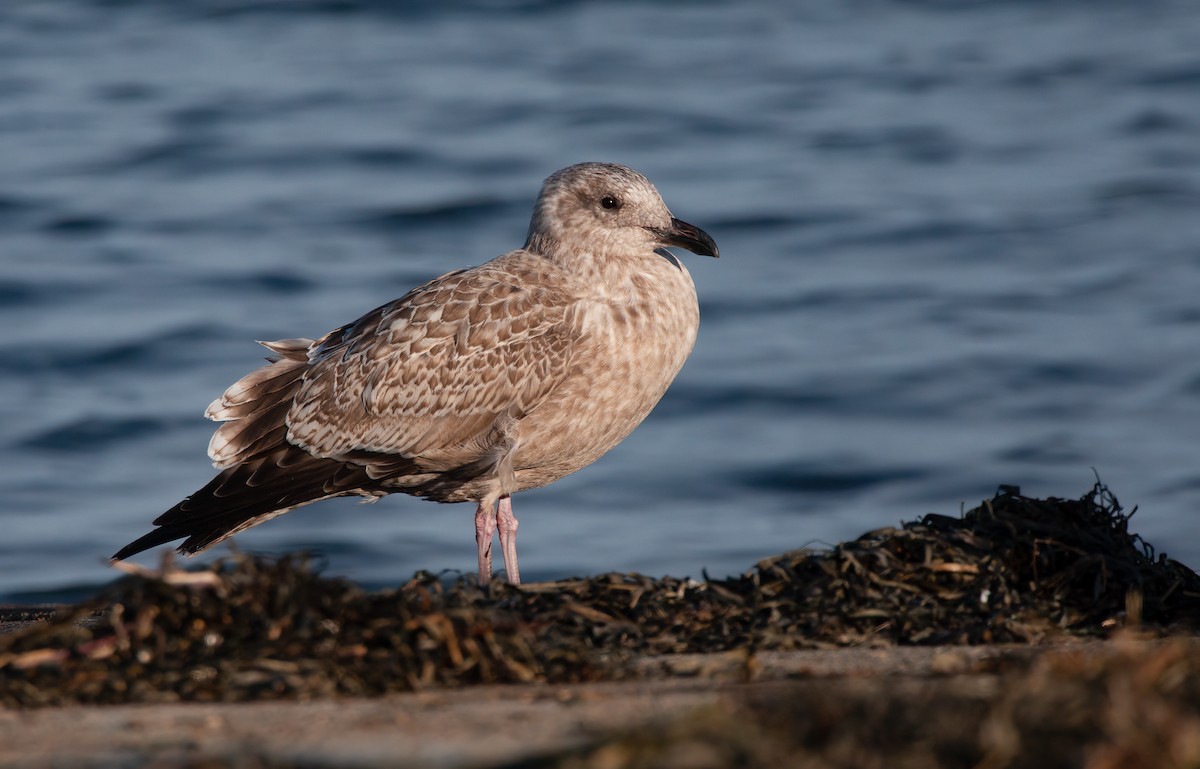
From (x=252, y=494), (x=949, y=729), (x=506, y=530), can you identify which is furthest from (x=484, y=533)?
(x=949, y=729)

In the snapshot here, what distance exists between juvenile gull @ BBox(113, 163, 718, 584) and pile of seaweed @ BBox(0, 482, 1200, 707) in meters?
1.48

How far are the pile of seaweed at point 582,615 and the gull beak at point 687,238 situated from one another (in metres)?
2.14

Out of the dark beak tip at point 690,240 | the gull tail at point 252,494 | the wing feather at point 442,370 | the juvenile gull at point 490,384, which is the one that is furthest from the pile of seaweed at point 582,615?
the dark beak tip at point 690,240

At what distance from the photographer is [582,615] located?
4.69m

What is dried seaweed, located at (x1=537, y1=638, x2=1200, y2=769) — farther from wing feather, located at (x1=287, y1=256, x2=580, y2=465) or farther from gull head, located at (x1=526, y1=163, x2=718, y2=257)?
gull head, located at (x1=526, y1=163, x2=718, y2=257)

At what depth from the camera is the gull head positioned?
22.9ft

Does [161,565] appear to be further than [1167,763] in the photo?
Yes

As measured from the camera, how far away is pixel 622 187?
23.2 ft

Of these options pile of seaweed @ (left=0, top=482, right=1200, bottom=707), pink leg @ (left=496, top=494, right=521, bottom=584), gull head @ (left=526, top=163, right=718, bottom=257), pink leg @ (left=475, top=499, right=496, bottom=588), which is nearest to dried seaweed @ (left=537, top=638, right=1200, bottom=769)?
pile of seaweed @ (left=0, top=482, right=1200, bottom=707)

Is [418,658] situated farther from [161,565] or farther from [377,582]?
[377,582]

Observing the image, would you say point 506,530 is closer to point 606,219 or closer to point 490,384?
point 490,384

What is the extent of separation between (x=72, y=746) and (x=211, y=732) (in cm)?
28

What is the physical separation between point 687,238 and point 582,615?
2807 mm

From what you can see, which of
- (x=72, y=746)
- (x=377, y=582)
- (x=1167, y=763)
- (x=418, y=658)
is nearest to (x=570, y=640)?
(x=418, y=658)
